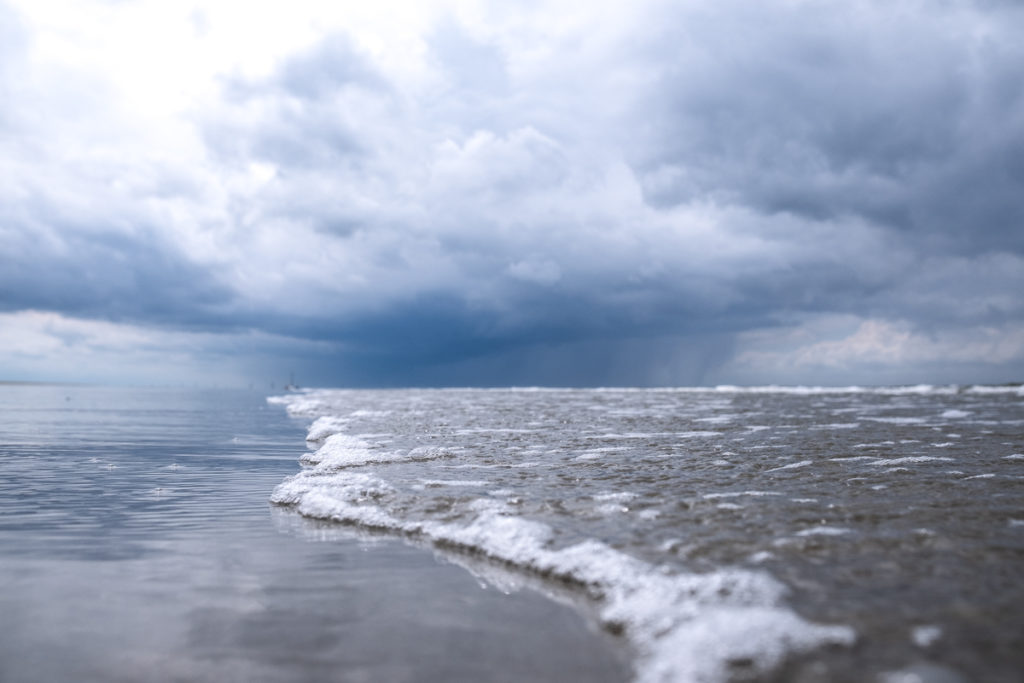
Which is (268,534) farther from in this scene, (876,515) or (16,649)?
(876,515)

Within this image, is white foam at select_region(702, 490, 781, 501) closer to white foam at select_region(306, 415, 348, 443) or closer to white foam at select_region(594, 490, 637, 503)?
white foam at select_region(594, 490, 637, 503)

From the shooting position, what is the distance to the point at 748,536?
643cm

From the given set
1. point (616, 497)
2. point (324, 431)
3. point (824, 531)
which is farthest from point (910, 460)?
point (324, 431)

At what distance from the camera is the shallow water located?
4070 millimetres

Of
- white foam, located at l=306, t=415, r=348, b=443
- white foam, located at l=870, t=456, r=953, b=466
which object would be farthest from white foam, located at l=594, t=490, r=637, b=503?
white foam, located at l=306, t=415, r=348, b=443

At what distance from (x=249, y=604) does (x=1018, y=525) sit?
7.63 meters

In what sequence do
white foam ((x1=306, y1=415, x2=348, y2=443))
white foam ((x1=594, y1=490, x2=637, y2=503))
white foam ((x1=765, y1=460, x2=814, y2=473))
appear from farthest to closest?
white foam ((x1=306, y1=415, x2=348, y2=443)), white foam ((x1=765, y1=460, x2=814, y2=473)), white foam ((x1=594, y1=490, x2=637, y2=503))

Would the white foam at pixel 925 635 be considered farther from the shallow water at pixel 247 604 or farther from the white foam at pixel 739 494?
the white foam at pixel 739 494

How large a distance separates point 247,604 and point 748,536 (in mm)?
4710

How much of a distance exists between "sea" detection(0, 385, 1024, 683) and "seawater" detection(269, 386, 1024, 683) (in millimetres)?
28

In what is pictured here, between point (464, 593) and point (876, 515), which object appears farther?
point (876, 515)

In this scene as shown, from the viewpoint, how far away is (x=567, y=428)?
64.7 ft

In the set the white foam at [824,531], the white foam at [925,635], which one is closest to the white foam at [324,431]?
the white foam at [824,531]

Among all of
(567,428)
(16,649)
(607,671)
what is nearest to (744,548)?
(607,671)
